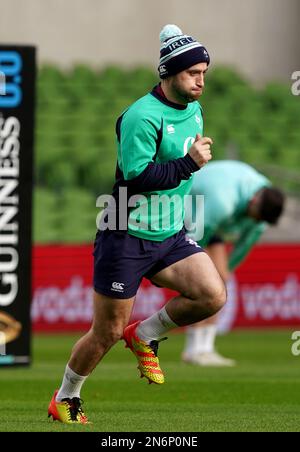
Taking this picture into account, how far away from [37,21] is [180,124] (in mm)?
18340

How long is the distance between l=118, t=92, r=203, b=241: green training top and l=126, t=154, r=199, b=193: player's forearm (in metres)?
0.04

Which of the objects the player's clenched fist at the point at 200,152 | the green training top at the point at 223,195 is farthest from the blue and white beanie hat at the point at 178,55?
the green training top at the point at 223,195

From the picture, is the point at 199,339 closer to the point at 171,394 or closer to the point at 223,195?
the point at 223,195

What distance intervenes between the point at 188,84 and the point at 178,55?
0.65ft

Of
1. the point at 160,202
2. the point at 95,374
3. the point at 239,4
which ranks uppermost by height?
the point at 239,4

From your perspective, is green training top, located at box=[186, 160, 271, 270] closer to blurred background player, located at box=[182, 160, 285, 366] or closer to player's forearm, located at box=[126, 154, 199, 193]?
blurred background player, located at box=[182, 160, 285, 366]

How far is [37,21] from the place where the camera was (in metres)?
26.4

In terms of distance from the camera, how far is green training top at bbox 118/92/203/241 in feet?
27.1

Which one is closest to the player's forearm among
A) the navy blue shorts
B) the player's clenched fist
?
the player's clenched fist

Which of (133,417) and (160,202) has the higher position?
(160,202)

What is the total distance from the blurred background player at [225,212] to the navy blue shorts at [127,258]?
4.92m
